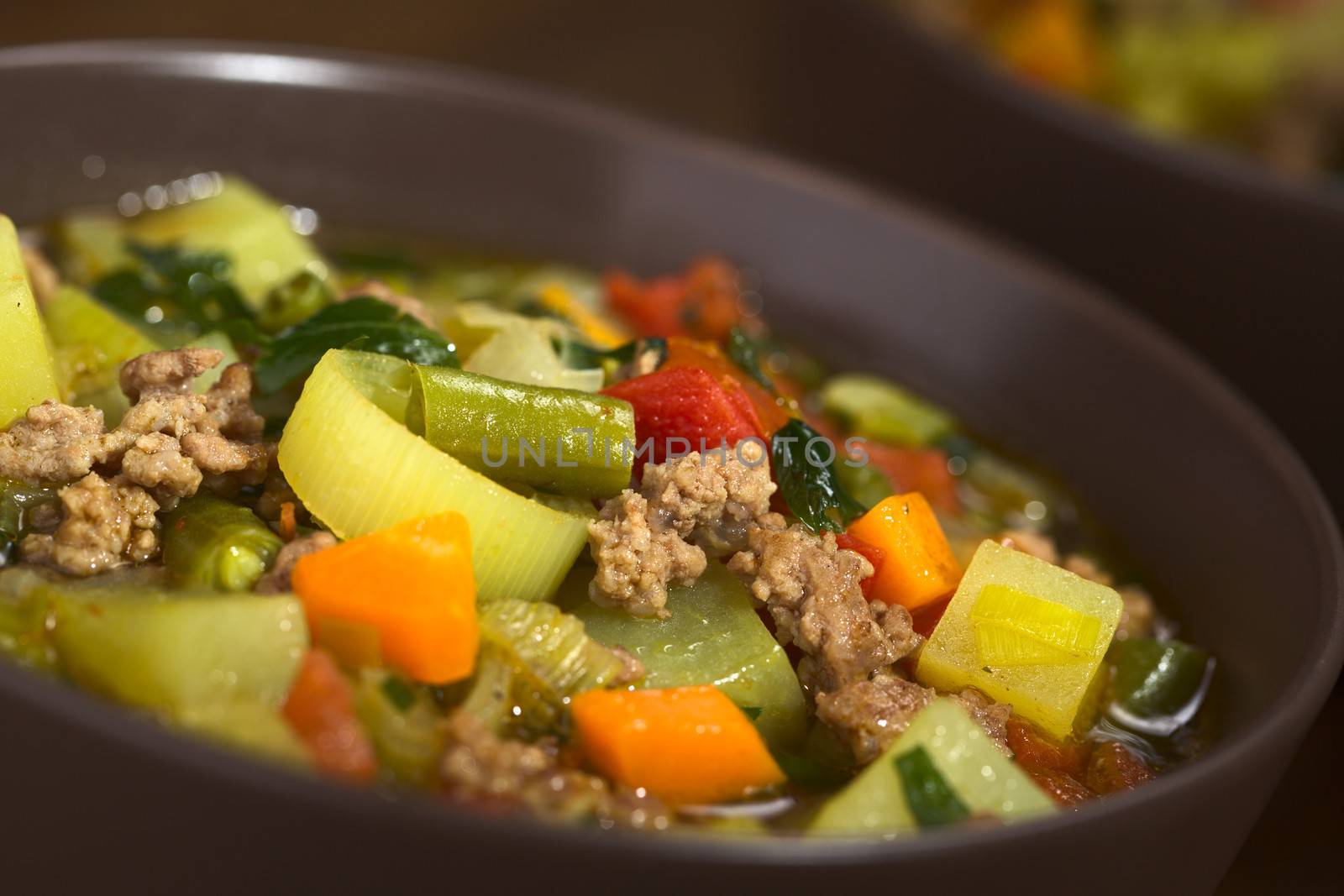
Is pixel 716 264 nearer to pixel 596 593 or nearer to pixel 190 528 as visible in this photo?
pixel 596 593

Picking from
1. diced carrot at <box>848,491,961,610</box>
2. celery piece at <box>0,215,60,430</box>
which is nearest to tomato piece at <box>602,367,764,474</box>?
diced carrot at <box>848,491,961,610</box>

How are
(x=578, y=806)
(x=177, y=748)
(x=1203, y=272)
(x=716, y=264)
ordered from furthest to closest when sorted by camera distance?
(x=1203, y=272) → (x=716, y=264) → (x=578, y=806) → (x=177, y=748)

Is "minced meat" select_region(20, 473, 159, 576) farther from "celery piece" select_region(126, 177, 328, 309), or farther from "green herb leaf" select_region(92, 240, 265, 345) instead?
"celery piece" select_region(126, 177, 328, 309)

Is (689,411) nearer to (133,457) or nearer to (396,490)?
(396,490)

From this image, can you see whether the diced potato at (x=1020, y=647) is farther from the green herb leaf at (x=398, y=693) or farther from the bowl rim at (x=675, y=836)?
the green herb leaf at (x=398, y=693)

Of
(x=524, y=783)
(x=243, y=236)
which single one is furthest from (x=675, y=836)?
(x=243, y=236)

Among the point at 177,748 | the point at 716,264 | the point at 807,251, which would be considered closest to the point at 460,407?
the point at 177,748
